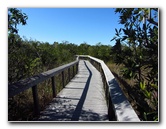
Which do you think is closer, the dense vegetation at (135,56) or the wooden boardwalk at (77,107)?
the dense vegetation at (135,56)

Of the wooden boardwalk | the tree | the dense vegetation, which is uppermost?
the tree

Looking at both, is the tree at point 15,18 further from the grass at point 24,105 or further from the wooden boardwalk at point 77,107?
the wooden boardwalk at point 77,107

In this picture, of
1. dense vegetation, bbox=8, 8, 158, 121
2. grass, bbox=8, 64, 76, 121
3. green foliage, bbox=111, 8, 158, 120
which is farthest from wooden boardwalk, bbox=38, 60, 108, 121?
green foliage, bbox=111, 8, 158, 120

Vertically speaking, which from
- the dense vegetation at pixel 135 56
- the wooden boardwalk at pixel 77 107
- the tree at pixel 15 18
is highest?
the tree at pixel 15 18

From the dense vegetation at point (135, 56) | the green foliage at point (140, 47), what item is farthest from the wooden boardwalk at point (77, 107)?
the green foliage at point (140, 47)

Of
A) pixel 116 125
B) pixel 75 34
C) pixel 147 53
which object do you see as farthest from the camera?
pixel 75 34

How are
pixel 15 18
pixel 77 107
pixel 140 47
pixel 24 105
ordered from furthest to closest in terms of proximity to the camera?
1. pixel 77 107
2. pixel 24 105
3. pixel 140 47
4. pixel 15 18

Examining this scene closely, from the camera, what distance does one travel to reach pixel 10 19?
3.09 metres

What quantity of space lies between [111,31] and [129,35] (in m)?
0.25

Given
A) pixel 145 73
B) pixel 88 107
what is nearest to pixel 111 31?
pixel 145 73

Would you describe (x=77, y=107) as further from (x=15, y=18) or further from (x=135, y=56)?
(x=15, y=18)

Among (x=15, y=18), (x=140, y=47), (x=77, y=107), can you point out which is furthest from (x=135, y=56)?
(x=15, y=18)

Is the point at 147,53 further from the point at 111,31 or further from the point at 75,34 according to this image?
the point at 75,34

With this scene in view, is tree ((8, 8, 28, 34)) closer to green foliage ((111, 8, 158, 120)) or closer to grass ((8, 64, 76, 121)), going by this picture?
grass ((8, 64, 76, 121))
